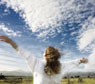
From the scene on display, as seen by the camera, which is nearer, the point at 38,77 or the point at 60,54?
the point at 38,77

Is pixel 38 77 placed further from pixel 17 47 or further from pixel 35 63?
pixel 17 47

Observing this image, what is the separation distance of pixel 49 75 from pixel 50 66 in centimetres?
9

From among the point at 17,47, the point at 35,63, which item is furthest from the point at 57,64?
the point at 17,47

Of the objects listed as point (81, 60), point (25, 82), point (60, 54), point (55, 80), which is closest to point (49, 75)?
point (55, 80)

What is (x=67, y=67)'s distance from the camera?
2.04 metres

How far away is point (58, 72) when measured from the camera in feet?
6.34

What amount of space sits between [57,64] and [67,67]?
137 mm

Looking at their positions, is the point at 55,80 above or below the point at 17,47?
below

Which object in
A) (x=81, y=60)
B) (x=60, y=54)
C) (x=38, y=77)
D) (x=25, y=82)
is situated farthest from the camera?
(x=25, y=82)

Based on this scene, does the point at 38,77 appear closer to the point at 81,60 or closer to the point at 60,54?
the point at 60,54

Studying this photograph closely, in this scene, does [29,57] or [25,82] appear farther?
[25,82]

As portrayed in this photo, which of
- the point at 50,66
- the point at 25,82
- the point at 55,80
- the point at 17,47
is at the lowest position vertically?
the point at 55,80

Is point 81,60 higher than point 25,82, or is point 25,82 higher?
point 25,82

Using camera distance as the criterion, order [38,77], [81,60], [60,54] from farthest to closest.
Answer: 1. [81,60]
2. [60,54]
3. [38,77]
